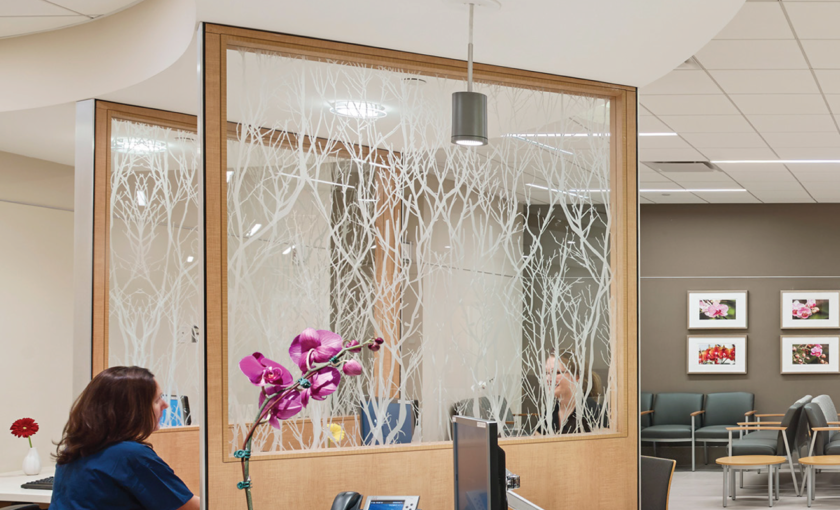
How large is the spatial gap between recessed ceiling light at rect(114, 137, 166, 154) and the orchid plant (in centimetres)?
302

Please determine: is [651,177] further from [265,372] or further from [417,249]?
[265,372]

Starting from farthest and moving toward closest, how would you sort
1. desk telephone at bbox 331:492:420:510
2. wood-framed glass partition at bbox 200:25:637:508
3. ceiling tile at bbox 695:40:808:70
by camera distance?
ceiling tile at bbox 695:40:808:70 → wood-framed glass partition at bbox 200:25:637:508 → desk telephone at bbox 331:492:420:510

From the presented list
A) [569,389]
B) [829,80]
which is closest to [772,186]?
[829,80]

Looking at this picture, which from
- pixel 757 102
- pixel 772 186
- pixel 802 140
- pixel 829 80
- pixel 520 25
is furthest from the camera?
pixel 772 186

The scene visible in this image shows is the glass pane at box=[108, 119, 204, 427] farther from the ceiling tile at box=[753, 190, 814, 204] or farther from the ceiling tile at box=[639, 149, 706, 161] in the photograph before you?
the ceiling tile at box=[753, 190, 814, 204]

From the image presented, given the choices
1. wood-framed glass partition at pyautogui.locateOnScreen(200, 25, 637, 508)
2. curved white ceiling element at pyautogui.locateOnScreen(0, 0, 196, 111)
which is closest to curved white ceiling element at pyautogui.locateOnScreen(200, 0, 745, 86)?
wood-framed glass partition at pyautogui.locateOnScreen(200, 25, 637, 508)

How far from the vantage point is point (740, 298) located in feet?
35.3

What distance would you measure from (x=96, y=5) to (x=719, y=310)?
30.4 feet

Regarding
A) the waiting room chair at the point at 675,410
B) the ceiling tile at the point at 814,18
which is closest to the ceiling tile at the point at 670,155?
the ceiling tile at the point at 814,18

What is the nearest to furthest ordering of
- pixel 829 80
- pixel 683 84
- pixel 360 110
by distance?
1. pixel 360 110
2. pixel 829 80
3. pixel 683 84

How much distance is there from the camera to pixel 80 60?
4500 mm

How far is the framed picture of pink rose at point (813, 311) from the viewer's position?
1063 cm

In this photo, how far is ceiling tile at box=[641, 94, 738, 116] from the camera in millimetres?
5383

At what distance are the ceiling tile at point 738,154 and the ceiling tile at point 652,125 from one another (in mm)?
1052
